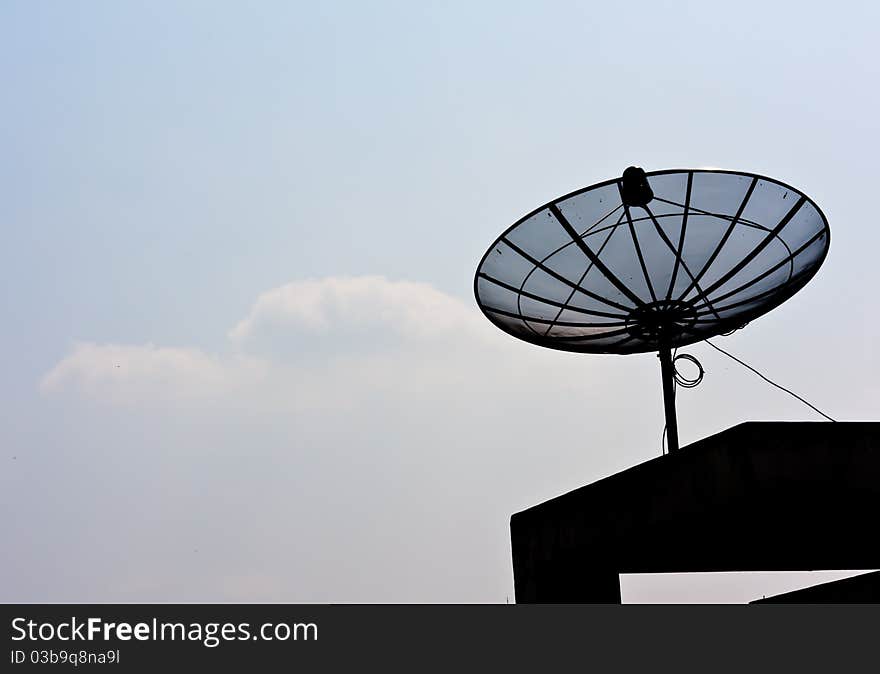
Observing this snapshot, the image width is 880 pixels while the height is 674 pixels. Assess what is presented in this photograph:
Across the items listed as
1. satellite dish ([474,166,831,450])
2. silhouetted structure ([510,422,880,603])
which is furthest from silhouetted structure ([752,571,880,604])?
satellite dish ([474,166,831,450])

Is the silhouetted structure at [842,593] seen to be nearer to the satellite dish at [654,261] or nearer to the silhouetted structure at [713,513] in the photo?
the silhouetted structure at [713,513]

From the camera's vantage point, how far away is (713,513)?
37.6ft

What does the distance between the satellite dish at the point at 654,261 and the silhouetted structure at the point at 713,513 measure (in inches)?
79.7

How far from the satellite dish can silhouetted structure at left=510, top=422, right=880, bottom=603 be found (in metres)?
2.03

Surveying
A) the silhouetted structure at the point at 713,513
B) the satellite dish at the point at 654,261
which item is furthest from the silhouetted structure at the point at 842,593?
the satellite dish at the point at 654,261

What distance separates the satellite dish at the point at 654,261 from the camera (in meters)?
14.9

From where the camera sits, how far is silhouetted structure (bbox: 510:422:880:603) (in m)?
11.2

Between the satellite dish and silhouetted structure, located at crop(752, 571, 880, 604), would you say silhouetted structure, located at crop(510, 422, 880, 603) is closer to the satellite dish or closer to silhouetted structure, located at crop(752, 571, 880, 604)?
the satellite dish

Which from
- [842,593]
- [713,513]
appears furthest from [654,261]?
[842,593]

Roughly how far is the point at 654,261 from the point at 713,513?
5.20m

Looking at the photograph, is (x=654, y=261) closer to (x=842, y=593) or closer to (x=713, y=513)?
(x=713, y=513)

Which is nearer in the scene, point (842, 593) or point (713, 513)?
point (713, 513)
